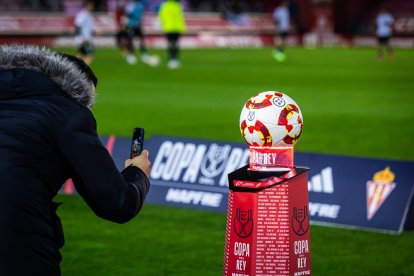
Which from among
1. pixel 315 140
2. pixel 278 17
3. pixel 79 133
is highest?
pixel 278 17

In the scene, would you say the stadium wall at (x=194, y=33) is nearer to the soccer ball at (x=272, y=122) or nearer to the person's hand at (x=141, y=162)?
the soccer ball at (x=272, y=122)

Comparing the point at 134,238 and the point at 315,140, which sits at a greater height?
the point at 315,140

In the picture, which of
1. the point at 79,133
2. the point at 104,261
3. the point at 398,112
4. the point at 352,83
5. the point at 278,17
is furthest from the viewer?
the point at 278,17

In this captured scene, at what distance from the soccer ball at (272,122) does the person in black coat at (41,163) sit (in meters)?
1.42

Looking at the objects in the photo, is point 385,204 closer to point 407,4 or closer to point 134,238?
point 134,238

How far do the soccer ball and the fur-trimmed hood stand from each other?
1413mm

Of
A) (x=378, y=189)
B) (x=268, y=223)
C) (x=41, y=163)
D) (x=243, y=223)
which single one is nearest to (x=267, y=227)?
(x=268, y=223)

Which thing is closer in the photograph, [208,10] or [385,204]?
[385,204]

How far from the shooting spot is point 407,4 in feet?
188

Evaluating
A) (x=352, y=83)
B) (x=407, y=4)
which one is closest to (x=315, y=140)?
(x=352, y=83)

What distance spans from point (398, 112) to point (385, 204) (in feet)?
34.7

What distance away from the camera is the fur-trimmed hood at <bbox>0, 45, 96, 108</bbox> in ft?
13.9

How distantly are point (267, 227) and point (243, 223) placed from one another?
5.5 inches

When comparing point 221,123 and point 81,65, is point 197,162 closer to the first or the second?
point 81,65
